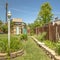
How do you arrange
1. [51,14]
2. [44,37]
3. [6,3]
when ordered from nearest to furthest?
[44,37]
[51,14]
[6,3]

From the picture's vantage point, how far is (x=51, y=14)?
46.2 m

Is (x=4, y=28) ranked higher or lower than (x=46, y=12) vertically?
lower

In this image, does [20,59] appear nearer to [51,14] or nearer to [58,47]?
[58,47]

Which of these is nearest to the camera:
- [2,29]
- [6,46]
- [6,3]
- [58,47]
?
[58,47]

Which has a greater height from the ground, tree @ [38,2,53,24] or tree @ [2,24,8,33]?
tree @ [38,2,53,24]

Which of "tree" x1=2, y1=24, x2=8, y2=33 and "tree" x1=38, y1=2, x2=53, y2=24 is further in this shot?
"tree" x1=2, y1=24, x2=8, y2=33

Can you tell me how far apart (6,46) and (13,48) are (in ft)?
1.42

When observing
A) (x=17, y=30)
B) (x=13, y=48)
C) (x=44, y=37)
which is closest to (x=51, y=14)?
(x=17, y=30)

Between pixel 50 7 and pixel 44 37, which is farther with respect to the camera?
pixel 50 7

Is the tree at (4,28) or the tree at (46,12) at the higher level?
the tree at (46,12)

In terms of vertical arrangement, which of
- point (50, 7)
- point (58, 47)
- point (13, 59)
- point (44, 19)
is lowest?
point (13, 59)

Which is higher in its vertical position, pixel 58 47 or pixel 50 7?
pixel 50 7

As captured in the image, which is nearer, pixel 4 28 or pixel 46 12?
pixel 46 12

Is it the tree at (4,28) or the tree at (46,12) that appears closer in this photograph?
the tree at (46,12)
